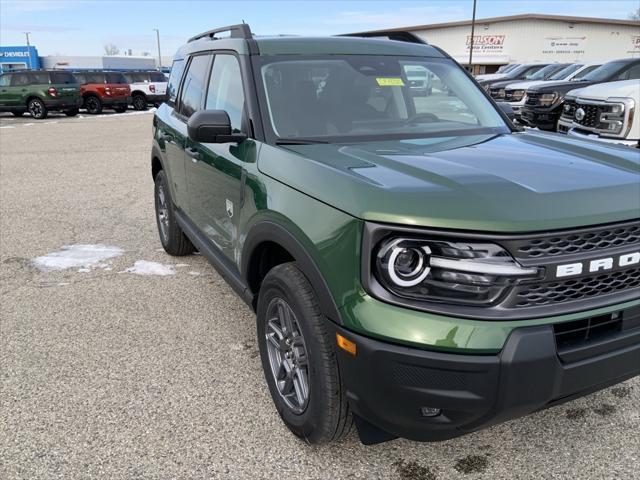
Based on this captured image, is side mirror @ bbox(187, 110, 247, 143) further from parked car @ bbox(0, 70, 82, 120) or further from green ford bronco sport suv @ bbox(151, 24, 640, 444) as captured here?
parked car @ bbox(0, 70, 82, 120)

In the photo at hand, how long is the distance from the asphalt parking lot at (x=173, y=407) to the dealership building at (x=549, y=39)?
207ft

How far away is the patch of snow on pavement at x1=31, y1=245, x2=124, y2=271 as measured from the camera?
5184mm

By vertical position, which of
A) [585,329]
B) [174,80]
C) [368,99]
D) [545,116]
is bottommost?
[585,329]

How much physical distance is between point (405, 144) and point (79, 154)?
11131 millimetres

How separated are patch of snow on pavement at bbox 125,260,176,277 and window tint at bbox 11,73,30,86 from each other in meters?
20.1

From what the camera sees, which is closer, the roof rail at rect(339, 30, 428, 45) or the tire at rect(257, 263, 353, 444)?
the tire at rect(257, 263, 353, 444)

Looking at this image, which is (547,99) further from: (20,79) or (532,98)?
(20,79)

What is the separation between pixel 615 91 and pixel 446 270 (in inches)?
252

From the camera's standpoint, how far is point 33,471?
249cm

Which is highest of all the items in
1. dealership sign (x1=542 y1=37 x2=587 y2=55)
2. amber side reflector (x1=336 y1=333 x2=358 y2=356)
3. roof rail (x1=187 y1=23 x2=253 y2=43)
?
dealership sign (x1=542 y1=37 x2=587 y2=55)

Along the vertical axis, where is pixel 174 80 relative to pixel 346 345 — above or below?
above

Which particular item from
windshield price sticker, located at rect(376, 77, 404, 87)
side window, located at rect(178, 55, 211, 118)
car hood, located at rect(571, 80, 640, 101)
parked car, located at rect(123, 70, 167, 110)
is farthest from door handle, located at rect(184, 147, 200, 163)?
parked car, located at rect(123, 70, 167, 110)

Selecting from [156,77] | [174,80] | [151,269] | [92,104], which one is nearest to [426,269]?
[151,269]

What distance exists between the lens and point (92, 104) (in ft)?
A: 82.3
